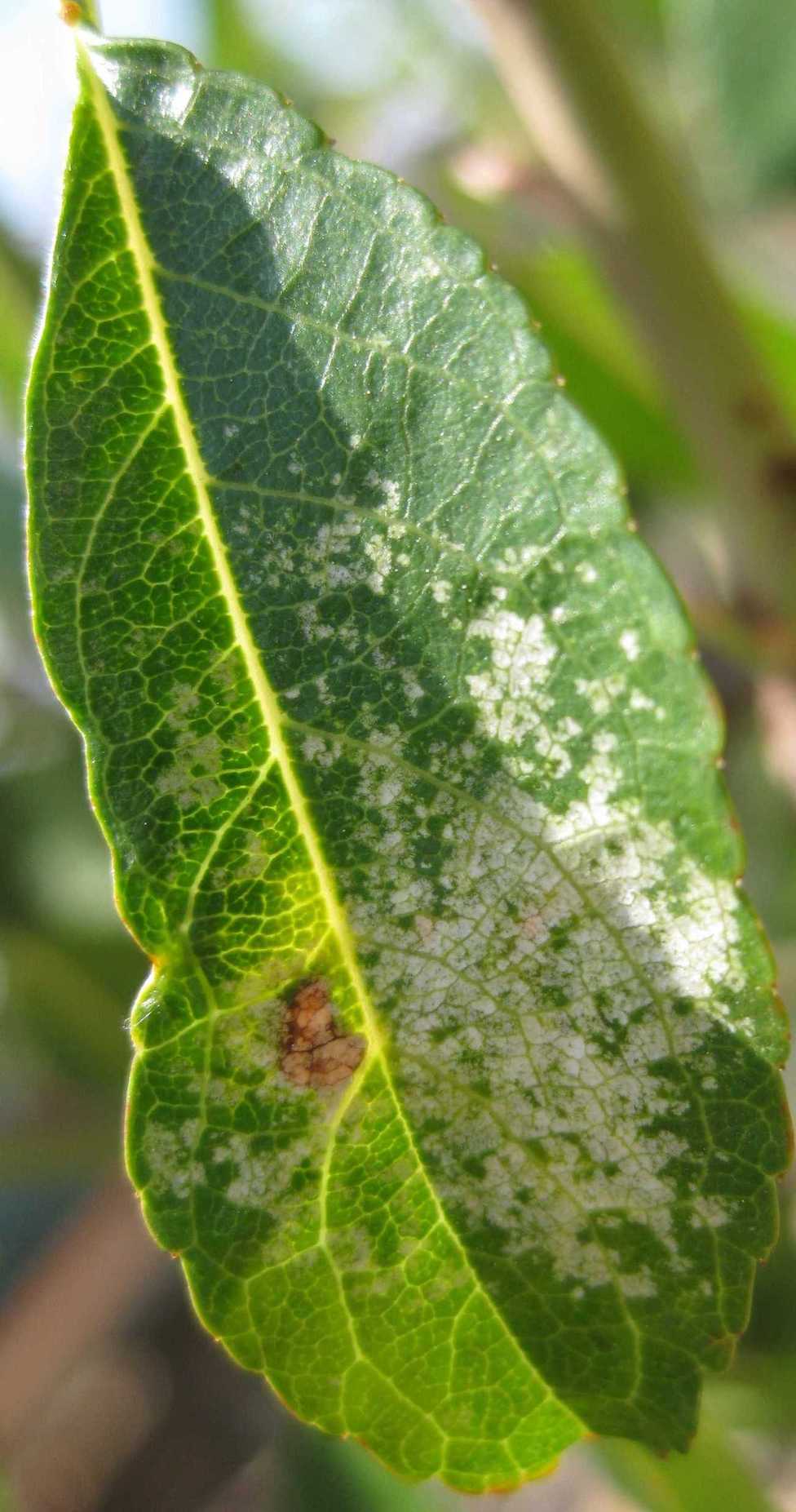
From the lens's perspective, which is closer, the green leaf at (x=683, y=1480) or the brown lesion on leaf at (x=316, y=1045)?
the brown lesion on leaf at (x=316, y=1045)

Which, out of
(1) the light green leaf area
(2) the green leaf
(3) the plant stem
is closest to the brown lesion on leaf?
(1) the light green leaf area

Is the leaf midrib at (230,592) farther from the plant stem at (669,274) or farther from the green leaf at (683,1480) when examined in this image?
the green leaf at (683,1480)

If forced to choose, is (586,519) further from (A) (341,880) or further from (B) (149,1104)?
(B) (149,1104)

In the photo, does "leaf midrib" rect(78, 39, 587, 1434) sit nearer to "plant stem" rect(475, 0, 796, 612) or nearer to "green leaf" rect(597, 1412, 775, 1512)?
"plant stem" rect(475, 0, 796, 612)

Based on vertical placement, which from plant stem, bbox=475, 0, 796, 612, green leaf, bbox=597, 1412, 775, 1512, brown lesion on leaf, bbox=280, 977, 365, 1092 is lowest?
brown lesion on leaf, bbox=280, 977, 365, 1092

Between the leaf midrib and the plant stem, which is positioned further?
the plant stem

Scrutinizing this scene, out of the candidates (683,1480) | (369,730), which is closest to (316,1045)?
(369,730)

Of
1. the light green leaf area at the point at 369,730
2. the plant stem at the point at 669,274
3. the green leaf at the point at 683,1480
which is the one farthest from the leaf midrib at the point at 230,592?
the green leaf at the point at 683,1480
